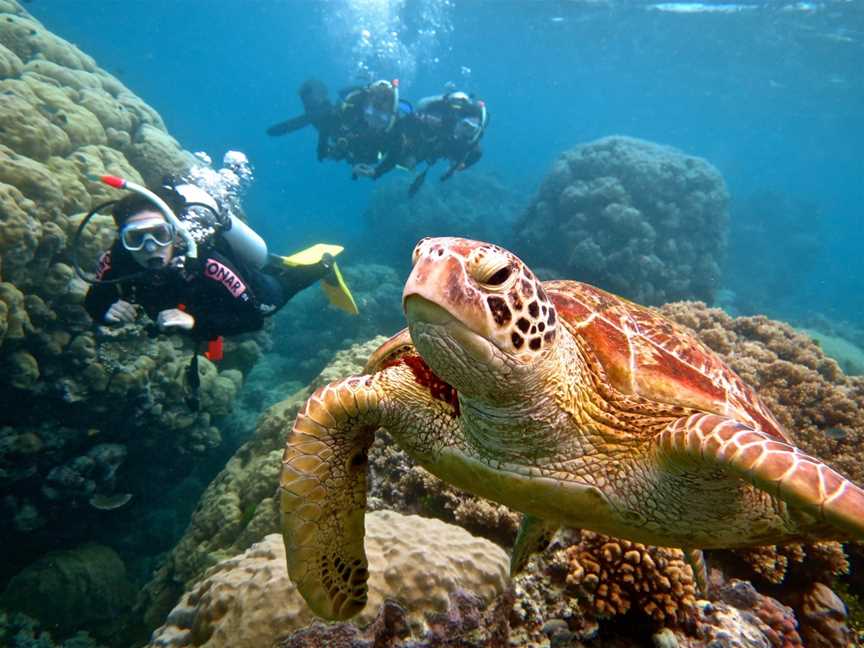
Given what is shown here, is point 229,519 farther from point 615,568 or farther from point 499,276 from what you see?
point 499,276

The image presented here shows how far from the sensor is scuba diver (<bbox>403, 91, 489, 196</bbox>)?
36.6ft

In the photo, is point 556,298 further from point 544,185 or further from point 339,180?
point 339,180

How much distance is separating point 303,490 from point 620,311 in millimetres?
1740

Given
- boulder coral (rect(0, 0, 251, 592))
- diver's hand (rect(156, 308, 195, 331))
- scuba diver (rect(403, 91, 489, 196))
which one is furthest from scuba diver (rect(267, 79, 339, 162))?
diver's hand (rect(156, 308, 195, 331))

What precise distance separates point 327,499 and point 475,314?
1.38 m

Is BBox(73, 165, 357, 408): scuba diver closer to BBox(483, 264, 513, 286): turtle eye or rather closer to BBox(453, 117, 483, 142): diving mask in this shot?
BBox(483, 264, 513, 286): turtle eye

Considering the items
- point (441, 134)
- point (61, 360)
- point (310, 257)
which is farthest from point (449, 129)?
point (61, 360)

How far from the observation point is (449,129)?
1141cm

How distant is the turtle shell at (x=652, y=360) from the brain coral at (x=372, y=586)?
4.41 ft

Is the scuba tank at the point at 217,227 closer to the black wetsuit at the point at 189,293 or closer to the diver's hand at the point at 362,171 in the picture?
the black wetsuit at the point at 189,293

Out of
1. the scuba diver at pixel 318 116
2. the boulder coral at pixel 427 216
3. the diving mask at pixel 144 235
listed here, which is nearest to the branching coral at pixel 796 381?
the diving mask at pixel 144 235

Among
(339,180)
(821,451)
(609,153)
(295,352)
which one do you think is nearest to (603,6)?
(609,153)

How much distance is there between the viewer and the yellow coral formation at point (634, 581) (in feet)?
7.25

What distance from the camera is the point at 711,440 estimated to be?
1432 mm
